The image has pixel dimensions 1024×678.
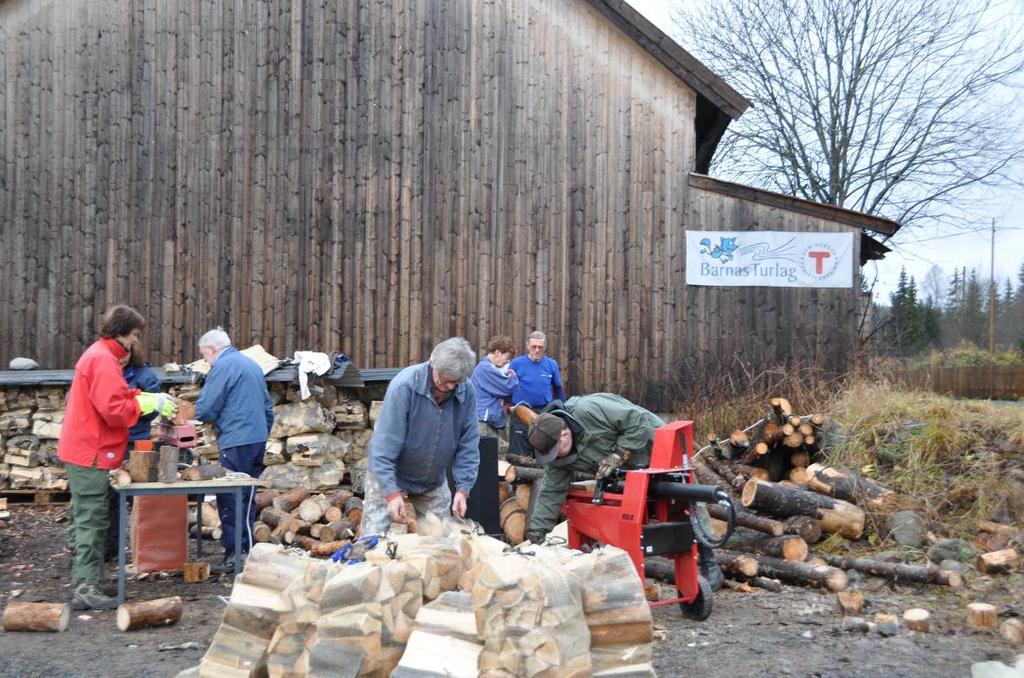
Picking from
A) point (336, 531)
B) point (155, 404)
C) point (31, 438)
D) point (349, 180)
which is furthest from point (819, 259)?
point (31, 438)

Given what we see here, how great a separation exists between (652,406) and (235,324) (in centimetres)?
576

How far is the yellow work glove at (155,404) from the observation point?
22.3ft

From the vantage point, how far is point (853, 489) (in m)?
8.58

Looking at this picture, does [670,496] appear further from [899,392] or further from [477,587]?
[899,392]

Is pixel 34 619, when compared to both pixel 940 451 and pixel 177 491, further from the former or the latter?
pixel 940 451

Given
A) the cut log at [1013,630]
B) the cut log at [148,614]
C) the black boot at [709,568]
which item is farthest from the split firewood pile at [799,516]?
the cut log at [148,614]

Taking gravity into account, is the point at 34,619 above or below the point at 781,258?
below

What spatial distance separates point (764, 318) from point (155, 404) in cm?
838

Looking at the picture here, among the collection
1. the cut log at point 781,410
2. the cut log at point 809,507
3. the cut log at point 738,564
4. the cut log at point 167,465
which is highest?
the cut log at point 781,410

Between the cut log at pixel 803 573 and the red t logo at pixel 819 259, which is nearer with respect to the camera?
the cut log at pixel 803 573

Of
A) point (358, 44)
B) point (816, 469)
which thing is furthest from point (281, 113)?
point (816, 469)

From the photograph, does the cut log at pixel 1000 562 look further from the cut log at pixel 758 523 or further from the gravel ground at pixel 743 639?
the cut log at pixel 758 523

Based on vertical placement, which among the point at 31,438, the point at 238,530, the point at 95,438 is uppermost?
the point at 95,438

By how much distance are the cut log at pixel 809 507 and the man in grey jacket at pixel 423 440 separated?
3299 mm
